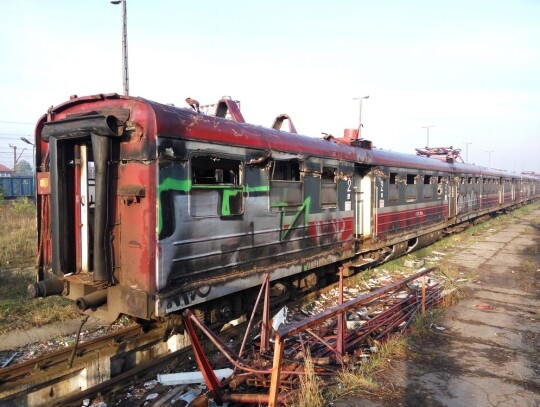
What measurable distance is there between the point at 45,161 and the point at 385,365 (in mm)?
5156

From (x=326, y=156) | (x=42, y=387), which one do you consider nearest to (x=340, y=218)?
(x=326, y=156)

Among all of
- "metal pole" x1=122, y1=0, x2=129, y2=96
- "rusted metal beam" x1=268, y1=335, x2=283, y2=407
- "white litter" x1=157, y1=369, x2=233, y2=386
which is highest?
"metal pole" x1=122, y1=0, x2=129, y2=96

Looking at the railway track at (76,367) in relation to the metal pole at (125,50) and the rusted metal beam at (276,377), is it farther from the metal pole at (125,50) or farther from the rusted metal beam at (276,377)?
the metal pole at (125,50)

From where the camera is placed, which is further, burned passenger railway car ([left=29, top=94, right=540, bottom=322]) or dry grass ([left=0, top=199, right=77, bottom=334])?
dry grass ([left=0, top=199, right=77, bottom=334])

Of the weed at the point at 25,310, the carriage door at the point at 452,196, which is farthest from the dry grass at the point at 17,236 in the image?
the carriage door at the point at 452,196

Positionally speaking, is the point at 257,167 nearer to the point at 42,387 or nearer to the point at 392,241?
the point at 42,387

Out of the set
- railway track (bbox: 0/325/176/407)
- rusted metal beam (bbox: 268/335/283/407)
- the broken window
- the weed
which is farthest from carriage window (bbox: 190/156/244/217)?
the broken window

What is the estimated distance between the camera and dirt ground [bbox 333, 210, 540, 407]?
414 centimetres

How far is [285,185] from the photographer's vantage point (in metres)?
6.90

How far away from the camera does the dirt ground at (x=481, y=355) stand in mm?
4145

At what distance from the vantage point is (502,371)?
4.78m

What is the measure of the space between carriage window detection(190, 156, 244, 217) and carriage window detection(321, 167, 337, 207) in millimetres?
2528

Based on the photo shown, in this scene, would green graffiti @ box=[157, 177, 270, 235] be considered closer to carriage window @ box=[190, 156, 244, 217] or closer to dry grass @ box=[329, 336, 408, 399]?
carriage window @ box=[190, 156, 244, 217]

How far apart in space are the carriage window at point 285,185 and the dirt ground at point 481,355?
2777 millimetres
